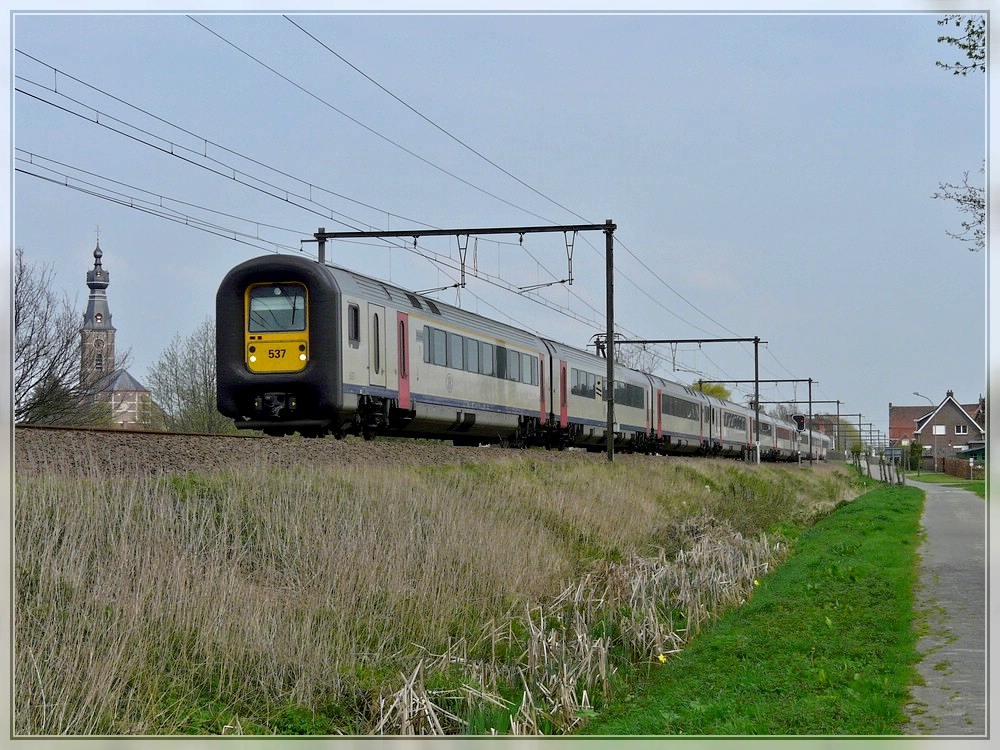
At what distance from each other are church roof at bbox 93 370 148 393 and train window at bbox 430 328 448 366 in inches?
493

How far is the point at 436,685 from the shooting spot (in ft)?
33.3

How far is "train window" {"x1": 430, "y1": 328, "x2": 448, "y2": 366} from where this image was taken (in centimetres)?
2350

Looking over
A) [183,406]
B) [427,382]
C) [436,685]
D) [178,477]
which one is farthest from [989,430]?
[183,406]

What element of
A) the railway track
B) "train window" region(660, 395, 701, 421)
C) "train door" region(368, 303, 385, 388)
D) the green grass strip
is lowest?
the green grass strip

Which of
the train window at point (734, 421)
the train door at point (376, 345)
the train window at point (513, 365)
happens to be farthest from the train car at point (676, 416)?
the train door at point (376, 345)

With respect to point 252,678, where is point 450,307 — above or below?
above

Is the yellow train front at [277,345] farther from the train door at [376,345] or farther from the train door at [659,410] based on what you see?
the train door at [659,410]

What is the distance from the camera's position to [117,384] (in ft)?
123

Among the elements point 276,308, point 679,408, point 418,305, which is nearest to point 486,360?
point 418,305

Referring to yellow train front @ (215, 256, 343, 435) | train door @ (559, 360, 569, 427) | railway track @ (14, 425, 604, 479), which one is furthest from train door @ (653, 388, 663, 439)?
yellow train front @ (215, 256, 343, 435)

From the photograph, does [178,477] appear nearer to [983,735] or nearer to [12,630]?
[12,630]

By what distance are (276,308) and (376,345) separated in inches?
80.1

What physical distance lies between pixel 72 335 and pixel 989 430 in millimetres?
27386

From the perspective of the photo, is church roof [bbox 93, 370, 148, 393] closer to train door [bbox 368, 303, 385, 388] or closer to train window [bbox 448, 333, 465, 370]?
train window [bbox 448, 333, 465, 370]
